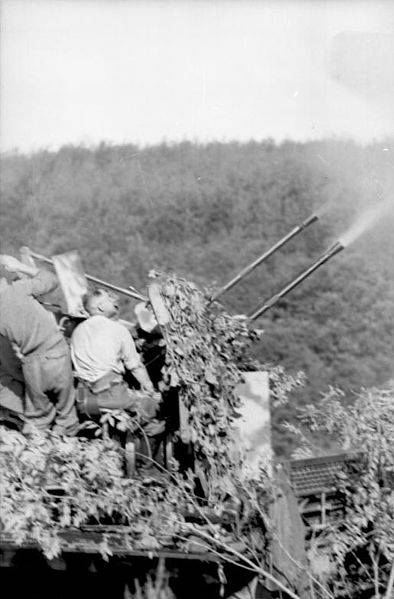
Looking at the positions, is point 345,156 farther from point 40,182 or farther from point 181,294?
point 181,294

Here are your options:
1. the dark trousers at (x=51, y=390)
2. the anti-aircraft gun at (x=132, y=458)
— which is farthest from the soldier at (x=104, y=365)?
the anti-aircraft gun at (x=132, y=458)

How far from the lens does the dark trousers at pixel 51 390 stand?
5582mm

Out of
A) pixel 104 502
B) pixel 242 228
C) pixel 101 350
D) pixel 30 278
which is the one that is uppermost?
pixel 242 228

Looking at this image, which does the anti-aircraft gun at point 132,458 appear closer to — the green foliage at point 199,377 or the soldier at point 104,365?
the green foliage at point 199,377

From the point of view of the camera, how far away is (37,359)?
5594 millimetres

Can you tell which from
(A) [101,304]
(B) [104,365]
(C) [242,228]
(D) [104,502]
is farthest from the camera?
(C) [242,228]

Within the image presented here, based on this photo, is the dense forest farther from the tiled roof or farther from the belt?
the belt

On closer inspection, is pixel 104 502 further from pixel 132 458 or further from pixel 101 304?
pixel 101 304

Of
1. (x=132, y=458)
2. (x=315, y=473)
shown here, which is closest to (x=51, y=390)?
(x=132, y=458)

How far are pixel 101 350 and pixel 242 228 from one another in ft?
49.5

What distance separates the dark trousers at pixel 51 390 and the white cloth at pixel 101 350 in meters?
0.14

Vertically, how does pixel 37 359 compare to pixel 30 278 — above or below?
below

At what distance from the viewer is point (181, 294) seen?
18.0 feet

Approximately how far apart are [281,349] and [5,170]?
9.10 metres
